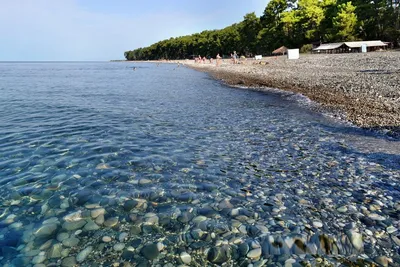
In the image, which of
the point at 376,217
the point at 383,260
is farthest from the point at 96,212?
the point at 376,217

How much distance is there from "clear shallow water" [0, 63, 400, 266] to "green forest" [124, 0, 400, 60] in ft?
298

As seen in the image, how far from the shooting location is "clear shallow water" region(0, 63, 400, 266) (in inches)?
194

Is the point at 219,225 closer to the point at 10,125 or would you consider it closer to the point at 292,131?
the point at 292,131

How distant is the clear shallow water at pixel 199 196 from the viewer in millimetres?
4934

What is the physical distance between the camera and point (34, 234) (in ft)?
17.7

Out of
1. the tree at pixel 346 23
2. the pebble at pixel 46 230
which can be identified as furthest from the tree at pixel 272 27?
the pebble at pixel 46 230

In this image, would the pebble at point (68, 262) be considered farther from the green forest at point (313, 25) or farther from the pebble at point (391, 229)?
the green forest at point (313, 25)

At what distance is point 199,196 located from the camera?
694cm

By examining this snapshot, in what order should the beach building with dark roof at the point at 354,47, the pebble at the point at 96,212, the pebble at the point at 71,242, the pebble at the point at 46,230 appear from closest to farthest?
the pebble at the point at 71,242
the pebble at the point at 46,230
the pebble at the point at 96,212
the beach building with dark roof at the point at 354,47

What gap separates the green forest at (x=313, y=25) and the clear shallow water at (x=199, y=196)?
3578 inches

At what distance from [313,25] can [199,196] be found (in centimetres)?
11062

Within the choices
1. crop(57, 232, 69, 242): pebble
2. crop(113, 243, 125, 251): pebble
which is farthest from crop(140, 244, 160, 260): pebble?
crop(57, 232, 69, 242): pebble

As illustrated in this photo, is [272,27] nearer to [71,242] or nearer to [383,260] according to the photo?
[383,260]

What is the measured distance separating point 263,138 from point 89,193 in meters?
7.47
